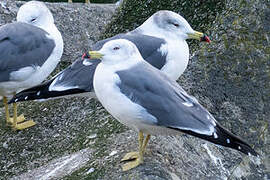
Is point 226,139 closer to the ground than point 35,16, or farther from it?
farther from it

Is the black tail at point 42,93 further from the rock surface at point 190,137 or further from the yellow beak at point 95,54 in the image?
the yellow beak at point 95,54

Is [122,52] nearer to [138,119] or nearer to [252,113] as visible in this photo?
[138,119]

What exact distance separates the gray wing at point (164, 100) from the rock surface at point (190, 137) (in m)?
0.44

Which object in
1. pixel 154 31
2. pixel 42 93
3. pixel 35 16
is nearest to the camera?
pixel 42 93

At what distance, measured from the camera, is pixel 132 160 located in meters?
3.71

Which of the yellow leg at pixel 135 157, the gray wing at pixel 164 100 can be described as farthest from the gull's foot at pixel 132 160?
the gray wing at pixel 164 100

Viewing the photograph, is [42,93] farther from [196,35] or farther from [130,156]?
[196,35]

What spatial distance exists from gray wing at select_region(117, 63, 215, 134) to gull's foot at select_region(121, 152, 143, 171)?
0.41 metres

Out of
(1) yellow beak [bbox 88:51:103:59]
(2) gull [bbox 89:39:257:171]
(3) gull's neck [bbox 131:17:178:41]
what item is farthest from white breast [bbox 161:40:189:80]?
(1) yellow beak [bbox 88:51:103:59]

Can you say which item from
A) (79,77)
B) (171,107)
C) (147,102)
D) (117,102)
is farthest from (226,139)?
(79,77)

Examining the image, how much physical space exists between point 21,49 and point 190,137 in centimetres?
169

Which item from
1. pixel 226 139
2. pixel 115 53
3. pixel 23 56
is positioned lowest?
pixel 23 56

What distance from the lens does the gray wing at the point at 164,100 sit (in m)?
3.32

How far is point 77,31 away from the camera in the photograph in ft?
A: 25.4
